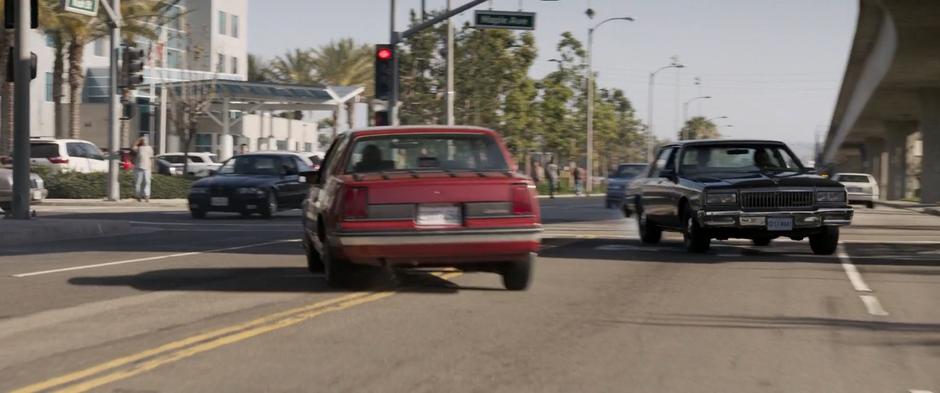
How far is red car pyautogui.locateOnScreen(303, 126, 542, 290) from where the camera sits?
11.4 meters

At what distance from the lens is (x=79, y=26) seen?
147 feet

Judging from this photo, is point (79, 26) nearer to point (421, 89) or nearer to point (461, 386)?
point (421, 89)

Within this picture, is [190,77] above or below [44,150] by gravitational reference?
above

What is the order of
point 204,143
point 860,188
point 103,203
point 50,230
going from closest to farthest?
point 50,230
point 103,203
point 860,188
point 204,143

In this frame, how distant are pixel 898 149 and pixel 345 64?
3382cm

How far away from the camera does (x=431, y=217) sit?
11.5 meters

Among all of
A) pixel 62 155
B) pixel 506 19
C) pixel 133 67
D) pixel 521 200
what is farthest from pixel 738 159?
pixel 62 155

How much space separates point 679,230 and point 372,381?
12.2 m

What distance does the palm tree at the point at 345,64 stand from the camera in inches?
3248

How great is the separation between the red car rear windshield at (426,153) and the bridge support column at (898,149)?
6942cm

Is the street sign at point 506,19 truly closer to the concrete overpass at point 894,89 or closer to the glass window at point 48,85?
the concrete overpass at point 894,89

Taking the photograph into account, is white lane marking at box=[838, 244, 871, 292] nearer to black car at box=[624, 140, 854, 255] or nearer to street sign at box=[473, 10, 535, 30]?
black car at box=[624, 140, 854, 255]

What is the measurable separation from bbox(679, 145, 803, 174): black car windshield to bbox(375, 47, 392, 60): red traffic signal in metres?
12.1

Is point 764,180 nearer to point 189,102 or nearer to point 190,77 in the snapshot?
point 189,102
